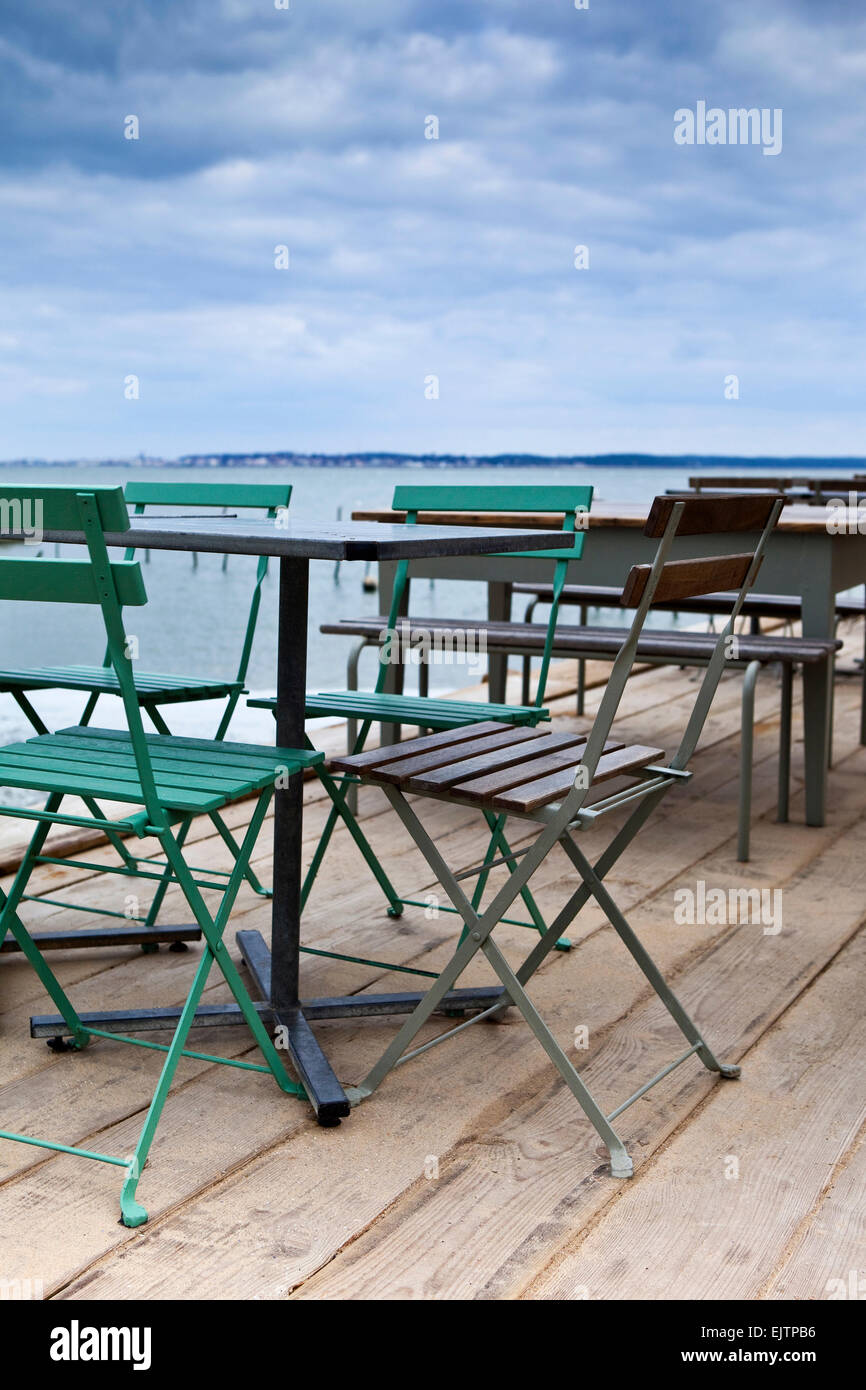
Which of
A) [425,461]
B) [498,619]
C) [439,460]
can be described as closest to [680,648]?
[498,619]

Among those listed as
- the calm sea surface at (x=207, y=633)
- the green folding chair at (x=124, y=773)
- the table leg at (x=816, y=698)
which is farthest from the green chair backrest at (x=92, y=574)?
the table leg at (x=816, y=698)

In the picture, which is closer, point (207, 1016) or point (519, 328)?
point (207, 1016)

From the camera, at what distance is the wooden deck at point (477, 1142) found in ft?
5.15

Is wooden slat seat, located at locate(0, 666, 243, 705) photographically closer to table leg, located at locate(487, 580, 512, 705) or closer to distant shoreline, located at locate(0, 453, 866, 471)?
table leg, located at locate(487, 580, 512, 705)

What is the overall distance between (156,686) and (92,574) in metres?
1.04

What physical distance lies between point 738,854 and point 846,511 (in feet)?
4.40

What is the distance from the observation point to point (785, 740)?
3855 millimetres

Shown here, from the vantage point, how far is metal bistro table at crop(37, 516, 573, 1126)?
1985 mm

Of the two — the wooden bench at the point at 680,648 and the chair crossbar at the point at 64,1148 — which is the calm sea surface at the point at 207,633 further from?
the chair crossbar at the point at 64,1148

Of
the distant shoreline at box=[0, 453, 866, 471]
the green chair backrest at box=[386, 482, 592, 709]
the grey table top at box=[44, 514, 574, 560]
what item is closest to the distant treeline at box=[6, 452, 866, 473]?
the distant shoreline at box=[0, 453, 866, 471]

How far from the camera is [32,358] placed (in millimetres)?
36531

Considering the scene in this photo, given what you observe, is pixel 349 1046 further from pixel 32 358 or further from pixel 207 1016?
pixel 32 358

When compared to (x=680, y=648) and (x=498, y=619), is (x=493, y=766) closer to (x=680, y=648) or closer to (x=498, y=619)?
(x=680, y=648)
